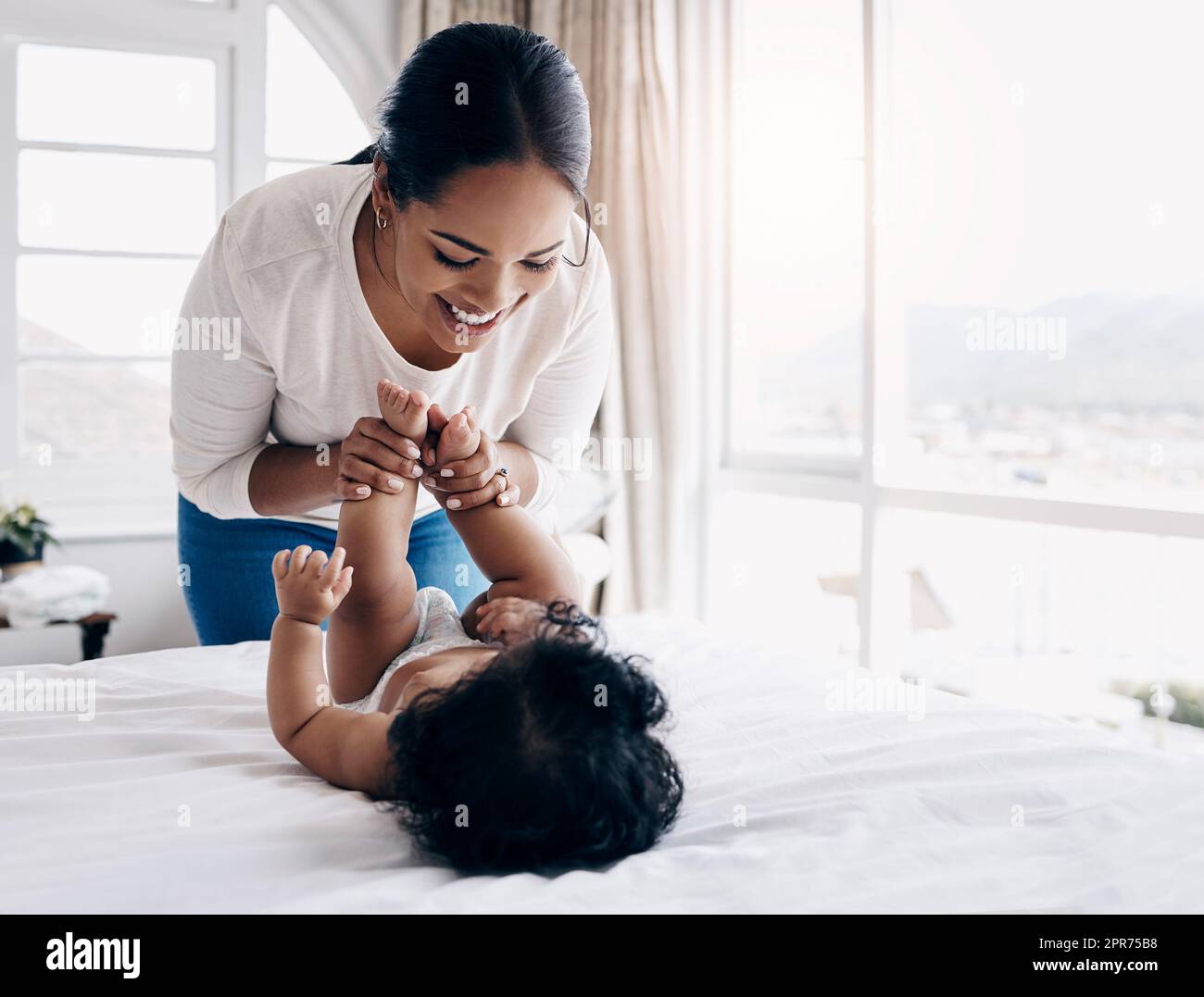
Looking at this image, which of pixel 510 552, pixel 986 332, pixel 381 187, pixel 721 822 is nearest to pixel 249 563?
pixel 510 552

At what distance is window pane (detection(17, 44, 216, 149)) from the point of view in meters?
3.47

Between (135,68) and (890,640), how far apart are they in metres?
3.14

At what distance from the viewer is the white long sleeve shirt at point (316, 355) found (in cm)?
140

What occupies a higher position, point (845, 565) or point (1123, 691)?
point (845, 565)

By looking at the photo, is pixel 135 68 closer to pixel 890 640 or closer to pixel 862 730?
pixel 890 640

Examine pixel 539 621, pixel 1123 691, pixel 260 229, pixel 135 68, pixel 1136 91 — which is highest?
pixel 135 68

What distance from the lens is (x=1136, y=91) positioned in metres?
2.34

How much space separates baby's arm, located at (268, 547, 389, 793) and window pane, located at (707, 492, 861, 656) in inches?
99.9

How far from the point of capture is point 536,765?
984 mm

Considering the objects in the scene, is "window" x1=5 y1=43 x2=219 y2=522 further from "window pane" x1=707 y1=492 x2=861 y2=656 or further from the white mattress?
the white mattress

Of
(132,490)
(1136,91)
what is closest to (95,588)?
(132,490)

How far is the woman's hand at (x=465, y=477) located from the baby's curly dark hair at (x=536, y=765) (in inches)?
14.5

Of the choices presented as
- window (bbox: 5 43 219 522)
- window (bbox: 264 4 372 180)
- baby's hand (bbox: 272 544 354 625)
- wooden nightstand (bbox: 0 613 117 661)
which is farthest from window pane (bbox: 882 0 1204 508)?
window (bbox: 5 43 219 522)
